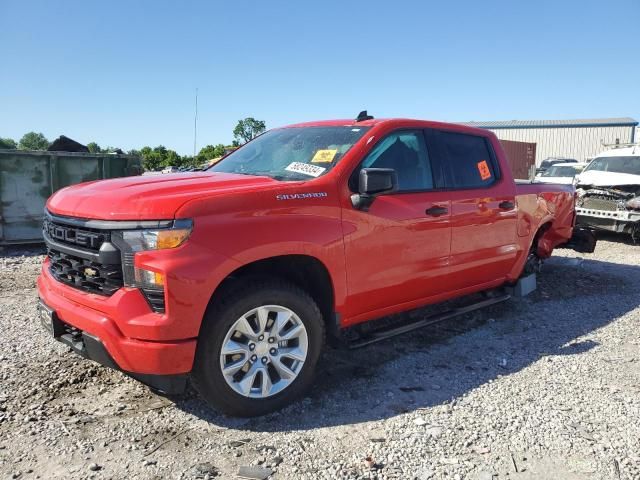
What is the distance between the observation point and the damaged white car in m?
9.76

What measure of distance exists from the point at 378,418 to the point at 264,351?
835 mm

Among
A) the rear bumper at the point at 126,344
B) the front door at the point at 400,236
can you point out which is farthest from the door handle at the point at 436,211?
the rear bumper at the point at 126,344

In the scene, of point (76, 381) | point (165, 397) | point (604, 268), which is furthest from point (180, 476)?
point (604, 268)

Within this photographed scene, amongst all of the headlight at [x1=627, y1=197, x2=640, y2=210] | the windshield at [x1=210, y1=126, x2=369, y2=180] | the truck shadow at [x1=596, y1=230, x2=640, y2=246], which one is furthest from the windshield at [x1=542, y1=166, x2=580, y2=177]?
the windshield at [x1=210, y1=126, x2=369, y2=180]

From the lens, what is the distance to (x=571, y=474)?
2.62 metres

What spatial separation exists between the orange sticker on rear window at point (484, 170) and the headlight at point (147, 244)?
9.80 ft

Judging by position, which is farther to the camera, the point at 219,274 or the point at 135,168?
the point at 135,168

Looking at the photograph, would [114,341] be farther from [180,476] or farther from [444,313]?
[444,313]

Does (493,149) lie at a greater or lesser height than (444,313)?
greater

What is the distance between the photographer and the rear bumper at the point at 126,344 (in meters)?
2.76

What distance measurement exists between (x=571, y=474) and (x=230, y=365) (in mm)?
1931

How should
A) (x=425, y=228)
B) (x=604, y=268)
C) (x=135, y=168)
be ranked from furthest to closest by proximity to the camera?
(x=135, y=168) < (x=604, y=268) < (x=425, y=228)

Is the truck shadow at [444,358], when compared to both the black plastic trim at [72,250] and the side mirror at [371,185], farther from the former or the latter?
the side mirror at [371,185]

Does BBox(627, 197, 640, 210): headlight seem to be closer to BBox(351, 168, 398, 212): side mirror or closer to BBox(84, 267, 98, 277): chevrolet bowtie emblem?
BBox(351, 168, 398, 212): side mirror
